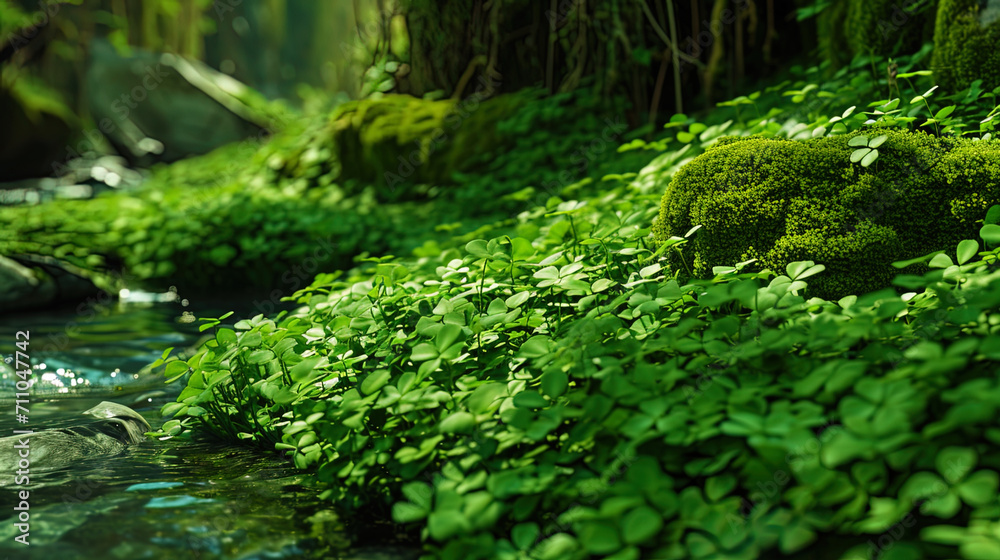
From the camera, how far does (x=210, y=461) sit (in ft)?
7.50

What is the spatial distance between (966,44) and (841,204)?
1520 millimetres

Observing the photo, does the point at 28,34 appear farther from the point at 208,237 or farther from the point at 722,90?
the point at 722,90

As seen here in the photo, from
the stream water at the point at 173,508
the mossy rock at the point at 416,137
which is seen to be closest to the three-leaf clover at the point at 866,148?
the stream water at the point at 173,508

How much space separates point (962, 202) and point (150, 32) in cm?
1594

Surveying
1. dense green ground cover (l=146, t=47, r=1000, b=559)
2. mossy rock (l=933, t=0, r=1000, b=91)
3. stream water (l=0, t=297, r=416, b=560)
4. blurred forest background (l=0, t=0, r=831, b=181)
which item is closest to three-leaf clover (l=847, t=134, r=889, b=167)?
dense green ground cover (l=146, t=47, r=1000, b=559)

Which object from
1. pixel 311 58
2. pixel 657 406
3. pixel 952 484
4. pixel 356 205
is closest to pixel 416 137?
pixel 356 205

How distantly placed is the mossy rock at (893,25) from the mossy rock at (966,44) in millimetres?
331

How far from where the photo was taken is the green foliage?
4.37 feet

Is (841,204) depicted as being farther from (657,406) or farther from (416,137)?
(416,137)

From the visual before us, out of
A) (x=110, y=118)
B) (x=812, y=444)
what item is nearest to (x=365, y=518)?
(x=812, y=444)

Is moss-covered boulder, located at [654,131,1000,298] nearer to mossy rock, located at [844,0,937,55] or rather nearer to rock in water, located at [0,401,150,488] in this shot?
mossy rock, located at [844,0,937,55]

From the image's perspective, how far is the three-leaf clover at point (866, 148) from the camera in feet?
7.13

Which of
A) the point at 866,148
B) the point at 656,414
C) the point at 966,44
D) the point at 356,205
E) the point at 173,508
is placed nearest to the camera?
the point at 656,414

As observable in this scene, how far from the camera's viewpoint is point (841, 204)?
2.30m
